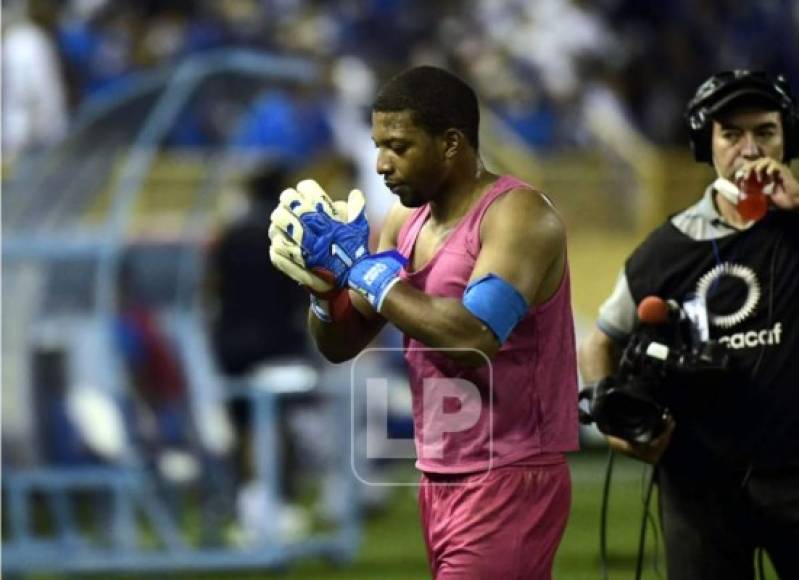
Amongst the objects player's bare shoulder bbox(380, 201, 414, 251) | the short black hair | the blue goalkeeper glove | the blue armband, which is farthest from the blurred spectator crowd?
the blue armband

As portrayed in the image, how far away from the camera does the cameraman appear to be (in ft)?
20.1

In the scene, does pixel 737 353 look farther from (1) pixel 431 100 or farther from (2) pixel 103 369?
(2) pixel 103 369

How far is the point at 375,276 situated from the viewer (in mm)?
5453

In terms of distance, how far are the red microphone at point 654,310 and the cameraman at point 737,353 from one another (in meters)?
0.12

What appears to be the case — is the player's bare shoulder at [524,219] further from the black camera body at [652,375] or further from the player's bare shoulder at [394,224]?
the black camera body at [652,375]

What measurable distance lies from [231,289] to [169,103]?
47.6 inches

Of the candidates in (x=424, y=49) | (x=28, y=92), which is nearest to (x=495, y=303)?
(x=28, y=92)

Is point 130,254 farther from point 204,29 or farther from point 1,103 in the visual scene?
point 204,29

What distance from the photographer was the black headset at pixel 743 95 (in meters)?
6.20

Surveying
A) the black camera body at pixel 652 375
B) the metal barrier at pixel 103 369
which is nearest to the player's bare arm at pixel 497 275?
the black camera body at pixel 652 375

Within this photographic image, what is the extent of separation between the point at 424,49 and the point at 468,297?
1481cm

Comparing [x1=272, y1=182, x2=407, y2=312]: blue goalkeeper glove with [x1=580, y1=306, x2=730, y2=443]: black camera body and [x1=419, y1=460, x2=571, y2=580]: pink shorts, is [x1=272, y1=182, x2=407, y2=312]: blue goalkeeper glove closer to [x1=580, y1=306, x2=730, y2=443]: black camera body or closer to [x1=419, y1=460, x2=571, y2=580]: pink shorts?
[x1=419, y1=460, x2=571, y2=580]: pink shorts

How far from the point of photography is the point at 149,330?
1241cm

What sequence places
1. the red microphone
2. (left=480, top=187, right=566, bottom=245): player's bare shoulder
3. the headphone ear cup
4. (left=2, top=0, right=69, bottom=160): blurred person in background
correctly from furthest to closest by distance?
1. (left=2, top=0, right=69, bottom=160): blurred person in background
2. the headphone ear cup
3. the red microphone
4. (left=480, top=187, right=566, bottom=245): player's bare shoulder
